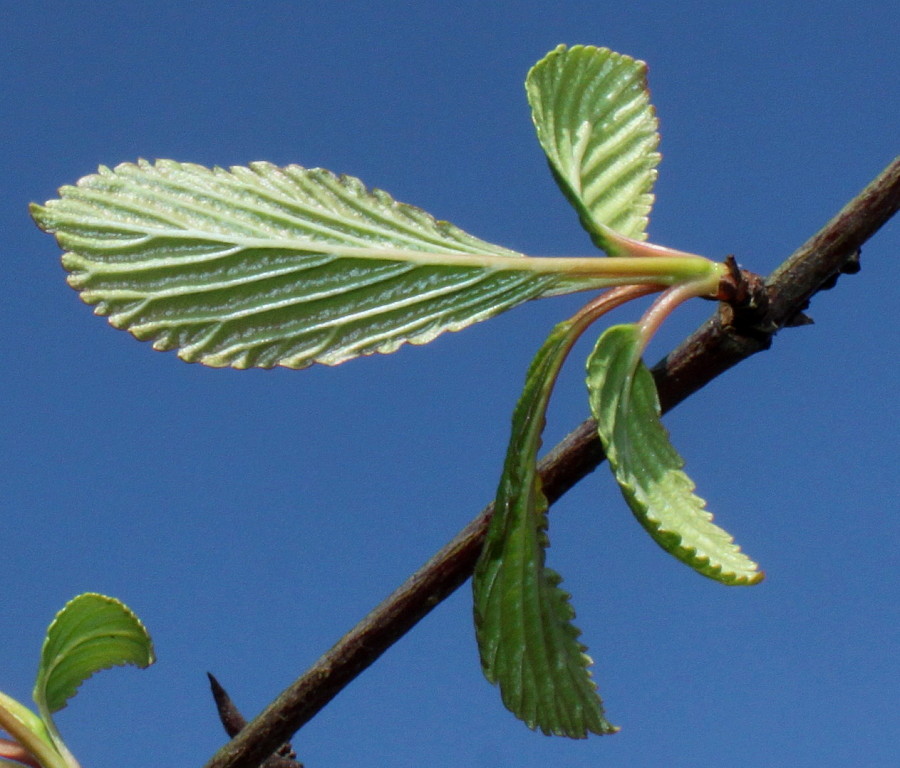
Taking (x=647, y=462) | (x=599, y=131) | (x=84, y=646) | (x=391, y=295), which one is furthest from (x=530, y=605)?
(x=84, y=646)

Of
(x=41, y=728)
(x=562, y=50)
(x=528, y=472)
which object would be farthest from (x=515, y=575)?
(x=41, y=728)

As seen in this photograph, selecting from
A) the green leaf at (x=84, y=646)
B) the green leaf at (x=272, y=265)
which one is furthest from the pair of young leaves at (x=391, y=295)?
the green leaf at (x=84, y=646)

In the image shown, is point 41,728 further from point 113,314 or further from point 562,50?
point 562,50

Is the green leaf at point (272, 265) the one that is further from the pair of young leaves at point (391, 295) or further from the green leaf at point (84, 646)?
the green leaf at point (84, 646)

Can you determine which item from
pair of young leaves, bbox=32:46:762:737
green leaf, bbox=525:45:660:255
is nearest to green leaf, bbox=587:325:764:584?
pair of young leaves, bbox=32:46:762:737

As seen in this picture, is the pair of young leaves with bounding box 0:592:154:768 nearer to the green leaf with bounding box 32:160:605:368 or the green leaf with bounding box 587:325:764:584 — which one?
the green leaf with bounding box 32:160:605:368

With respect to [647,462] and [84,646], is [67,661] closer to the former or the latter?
[84,646]
